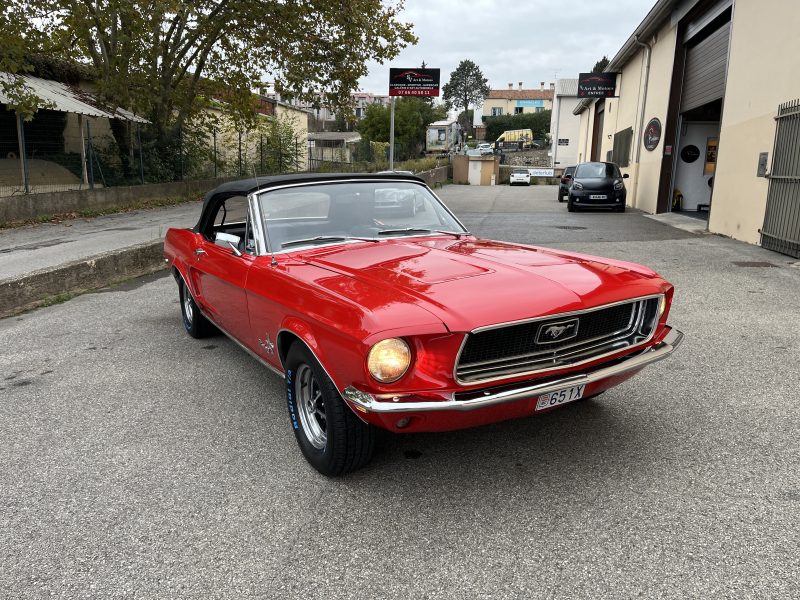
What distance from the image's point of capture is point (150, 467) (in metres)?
3.23

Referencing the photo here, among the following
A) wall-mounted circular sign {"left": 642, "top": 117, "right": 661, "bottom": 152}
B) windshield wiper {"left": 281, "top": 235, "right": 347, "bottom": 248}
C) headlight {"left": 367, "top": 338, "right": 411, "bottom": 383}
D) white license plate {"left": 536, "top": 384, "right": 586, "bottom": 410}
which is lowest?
white license plate {"left": 536, "top": 384, "right": 586, "bottom": 410}

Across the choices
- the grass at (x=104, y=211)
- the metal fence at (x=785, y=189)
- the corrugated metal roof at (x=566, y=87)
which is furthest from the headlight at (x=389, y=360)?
the corrugated metal roof at (x=566, y=87)

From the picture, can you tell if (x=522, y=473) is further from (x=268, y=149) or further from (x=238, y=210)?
(x=268, y=149)

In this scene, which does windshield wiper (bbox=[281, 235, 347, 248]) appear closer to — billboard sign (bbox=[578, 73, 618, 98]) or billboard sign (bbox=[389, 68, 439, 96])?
billboard sign (bbox=[389, 68, 439, 96])

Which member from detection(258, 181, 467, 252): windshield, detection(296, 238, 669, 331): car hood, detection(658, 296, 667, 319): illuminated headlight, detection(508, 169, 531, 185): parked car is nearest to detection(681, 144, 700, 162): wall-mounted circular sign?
detection(258, 181, 467, 252): windshield

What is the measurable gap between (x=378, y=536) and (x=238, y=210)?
9.14 feet

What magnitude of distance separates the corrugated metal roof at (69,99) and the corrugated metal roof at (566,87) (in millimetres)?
45082

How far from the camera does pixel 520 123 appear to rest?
324ft

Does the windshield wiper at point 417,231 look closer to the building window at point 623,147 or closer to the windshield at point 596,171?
the windshield at point 596,171

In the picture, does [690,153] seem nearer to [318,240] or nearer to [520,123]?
[318,240]

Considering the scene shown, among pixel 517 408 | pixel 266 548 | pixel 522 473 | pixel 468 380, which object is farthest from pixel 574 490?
pixel 266 548

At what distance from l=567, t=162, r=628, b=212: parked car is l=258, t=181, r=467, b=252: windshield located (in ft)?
51.3

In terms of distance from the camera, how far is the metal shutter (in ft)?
44.9

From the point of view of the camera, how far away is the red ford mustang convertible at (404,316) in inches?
101
